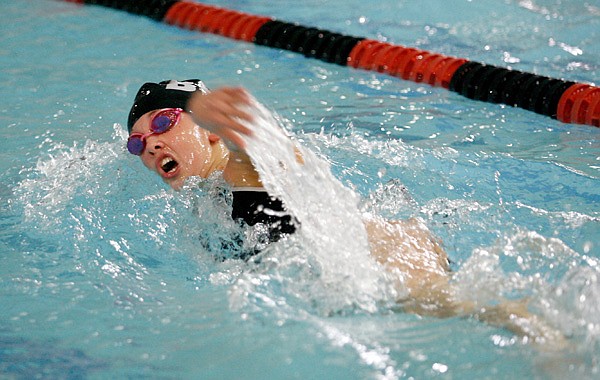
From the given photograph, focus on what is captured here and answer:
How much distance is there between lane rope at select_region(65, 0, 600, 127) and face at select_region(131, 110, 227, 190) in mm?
1851

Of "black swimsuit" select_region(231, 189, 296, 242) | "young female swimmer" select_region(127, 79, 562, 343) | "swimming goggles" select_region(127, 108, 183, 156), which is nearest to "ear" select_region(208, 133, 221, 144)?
"young female swimmer" select_region(127, 79, 562, 343)

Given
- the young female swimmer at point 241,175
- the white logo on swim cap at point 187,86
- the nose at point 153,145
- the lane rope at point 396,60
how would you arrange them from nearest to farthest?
the young female swimmer at point 241,175 → the nose at point 153,145 → the white logo on swim cap at point 187,86 → the lane rope at point 396,60

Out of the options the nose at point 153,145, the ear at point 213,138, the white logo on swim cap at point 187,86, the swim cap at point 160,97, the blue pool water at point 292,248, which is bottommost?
the blue pool water at point 292,248

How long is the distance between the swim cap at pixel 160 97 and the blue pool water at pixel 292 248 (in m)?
0.33

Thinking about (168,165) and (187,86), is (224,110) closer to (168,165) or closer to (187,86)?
(168,165)

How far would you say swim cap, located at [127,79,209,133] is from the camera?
286cm

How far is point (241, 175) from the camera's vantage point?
2.48 m

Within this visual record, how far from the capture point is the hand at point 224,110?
2217 mm

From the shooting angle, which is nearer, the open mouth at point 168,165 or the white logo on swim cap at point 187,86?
the open mouth at point 168,165

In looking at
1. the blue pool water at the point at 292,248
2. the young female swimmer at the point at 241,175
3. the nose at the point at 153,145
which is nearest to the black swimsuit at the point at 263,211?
the young female swimmer at the point at 241,175

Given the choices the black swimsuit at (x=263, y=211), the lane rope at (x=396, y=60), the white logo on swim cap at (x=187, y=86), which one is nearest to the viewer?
the black swimsuit at (x=263, y=211)

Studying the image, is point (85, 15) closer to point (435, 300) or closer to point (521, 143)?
point (521, 143)

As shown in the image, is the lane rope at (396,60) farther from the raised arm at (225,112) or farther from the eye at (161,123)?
the raised arm at (225,112)

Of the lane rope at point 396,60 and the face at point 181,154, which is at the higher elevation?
the lane rope at point 396,60
